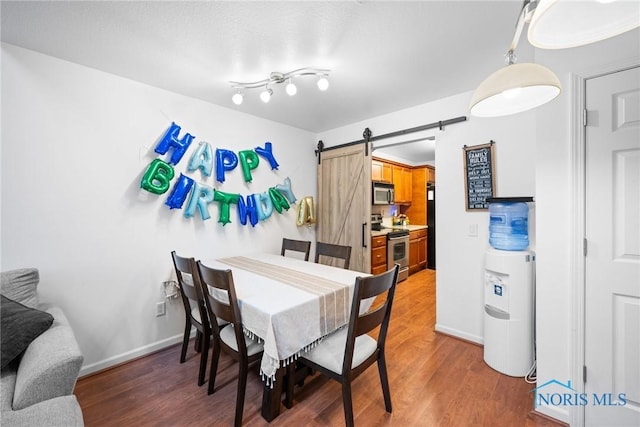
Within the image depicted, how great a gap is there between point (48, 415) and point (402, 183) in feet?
17.0

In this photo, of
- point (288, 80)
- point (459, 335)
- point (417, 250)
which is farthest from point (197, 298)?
point (417, 250)

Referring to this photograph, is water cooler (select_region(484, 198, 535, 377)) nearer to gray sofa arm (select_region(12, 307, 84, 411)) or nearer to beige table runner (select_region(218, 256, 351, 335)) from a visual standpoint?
beige table runner (select_region(218, 256, 351, 335))

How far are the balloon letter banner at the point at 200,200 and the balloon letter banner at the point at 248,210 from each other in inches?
14.4

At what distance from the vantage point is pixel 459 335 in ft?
8.64

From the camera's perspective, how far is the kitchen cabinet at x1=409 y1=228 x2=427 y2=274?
4902mm

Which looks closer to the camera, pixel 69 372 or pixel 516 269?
pixel 69 372

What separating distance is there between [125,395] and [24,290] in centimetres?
97

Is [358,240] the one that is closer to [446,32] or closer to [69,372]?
[446,32]

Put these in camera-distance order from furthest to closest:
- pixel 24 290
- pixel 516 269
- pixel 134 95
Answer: pixel 134 95
pixel 516 269
pixel 24 290

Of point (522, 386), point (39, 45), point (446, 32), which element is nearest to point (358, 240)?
point (522, 386)

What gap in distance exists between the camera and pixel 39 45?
183cm

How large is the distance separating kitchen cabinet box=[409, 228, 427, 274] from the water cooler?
2.71 meters

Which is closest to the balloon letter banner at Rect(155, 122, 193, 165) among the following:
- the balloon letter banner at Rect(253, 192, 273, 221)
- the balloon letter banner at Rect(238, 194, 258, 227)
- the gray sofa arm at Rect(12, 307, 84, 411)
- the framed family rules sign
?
the balloon letter banner at Rect(238, 194, 258, 227)

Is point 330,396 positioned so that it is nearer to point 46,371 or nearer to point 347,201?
point 46,371
